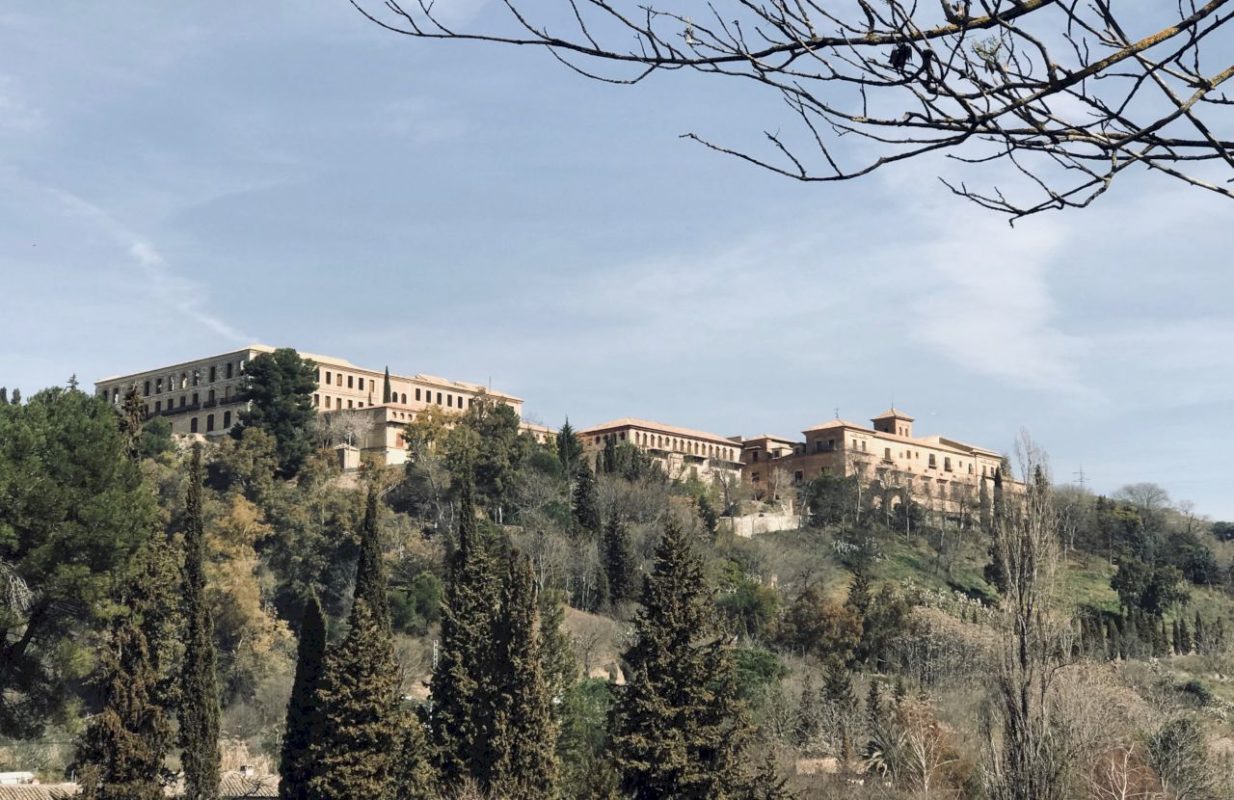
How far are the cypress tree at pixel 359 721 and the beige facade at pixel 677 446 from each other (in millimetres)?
44736

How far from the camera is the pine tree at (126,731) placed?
23.9 meters

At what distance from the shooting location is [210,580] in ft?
147

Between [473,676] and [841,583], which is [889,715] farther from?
[841,583]

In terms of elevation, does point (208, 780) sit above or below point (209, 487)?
below

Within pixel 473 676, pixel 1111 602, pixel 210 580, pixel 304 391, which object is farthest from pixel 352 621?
pixel 1111 602

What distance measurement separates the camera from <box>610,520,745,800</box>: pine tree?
23.6 m

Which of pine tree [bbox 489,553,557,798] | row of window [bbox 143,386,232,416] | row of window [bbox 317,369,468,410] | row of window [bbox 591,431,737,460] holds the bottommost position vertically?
pine tree [bbox 489,553,557,798]

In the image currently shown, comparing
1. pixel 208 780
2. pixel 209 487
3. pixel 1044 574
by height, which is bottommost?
pixel 208 780

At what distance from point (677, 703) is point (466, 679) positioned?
4901 mm

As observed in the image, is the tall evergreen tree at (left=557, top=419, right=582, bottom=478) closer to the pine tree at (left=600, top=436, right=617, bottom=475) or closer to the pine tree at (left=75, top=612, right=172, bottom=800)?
the pine tree at (left=600, top=436, right=617, bottom=475)

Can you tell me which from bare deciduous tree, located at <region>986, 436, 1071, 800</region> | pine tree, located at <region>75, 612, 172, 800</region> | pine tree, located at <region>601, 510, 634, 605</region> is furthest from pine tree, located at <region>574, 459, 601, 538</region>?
bare deciduous tree, located at <region>986, 436, 1071, 800</region>

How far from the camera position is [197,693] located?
27297 mm

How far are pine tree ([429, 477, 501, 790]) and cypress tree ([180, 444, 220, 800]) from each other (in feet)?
13.8

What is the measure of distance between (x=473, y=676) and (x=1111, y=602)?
40153 mm
